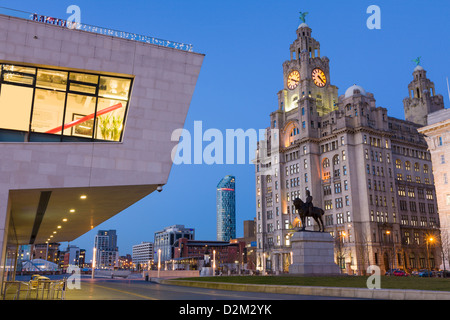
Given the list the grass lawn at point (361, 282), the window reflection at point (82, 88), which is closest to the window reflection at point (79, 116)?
the window reflection at point (82, 88)

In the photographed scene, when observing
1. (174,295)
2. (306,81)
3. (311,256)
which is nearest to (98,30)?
(174,295)

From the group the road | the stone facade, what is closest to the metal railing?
the road

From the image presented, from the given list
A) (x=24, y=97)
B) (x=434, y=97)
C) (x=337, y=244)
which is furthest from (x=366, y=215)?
(x=24, y=97)

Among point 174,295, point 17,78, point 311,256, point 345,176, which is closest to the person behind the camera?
point 17,78

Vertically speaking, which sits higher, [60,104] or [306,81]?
[306,81]

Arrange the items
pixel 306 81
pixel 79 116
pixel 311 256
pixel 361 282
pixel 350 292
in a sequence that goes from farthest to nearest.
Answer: pixel 306 81
pixel 311 256
pixel 361 282
pixel 79 116
pixel 350 292

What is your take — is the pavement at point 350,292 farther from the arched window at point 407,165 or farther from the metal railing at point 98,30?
the arched window at point 407,165

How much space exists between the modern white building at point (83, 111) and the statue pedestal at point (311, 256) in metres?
18.6

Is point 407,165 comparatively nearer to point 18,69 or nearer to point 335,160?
point 335,160

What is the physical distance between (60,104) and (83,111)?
1252 millimetres

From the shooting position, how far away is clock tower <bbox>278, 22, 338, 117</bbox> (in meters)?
121

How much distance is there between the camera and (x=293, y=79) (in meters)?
127

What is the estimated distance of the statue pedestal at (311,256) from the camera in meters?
36.0
